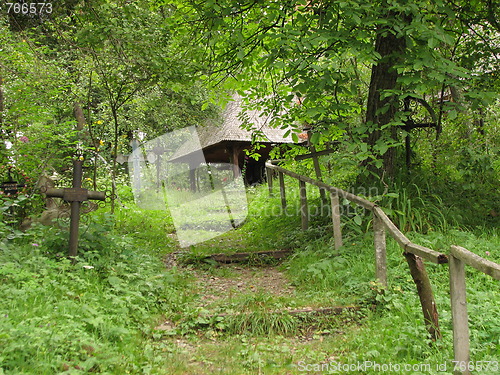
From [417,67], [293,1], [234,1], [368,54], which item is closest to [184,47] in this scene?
[234,1]

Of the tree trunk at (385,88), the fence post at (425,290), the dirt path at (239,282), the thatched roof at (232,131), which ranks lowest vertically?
the dirt path at (239,282)

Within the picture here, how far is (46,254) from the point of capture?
13.6 ft

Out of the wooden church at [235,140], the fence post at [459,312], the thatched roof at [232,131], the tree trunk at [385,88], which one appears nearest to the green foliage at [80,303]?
the fence post at [459,312]

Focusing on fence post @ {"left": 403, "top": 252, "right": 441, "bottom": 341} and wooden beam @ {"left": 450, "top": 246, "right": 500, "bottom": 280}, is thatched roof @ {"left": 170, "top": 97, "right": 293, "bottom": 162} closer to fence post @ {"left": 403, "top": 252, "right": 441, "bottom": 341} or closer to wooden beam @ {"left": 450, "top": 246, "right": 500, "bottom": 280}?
fence post @ {"left": 403, "top": 252, "right": 441, "bottom": 341}

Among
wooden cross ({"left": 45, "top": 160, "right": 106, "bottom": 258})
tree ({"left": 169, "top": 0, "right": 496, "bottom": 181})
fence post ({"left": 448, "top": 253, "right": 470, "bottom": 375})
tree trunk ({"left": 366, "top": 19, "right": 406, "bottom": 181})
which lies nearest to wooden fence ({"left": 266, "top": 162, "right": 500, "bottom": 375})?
fence post ({"left": 448, "top": 253, "right": 470, "bottom": 375})

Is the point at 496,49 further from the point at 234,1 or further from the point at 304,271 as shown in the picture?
the point at 304,271

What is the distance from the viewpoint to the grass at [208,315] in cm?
263

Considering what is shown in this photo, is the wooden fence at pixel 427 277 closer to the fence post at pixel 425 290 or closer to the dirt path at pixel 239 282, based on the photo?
the fence post at pixel 425 290

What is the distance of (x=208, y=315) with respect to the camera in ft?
12.6

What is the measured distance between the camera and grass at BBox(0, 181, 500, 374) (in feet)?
8.62

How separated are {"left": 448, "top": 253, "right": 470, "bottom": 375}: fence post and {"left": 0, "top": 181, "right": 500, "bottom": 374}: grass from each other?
24 cm

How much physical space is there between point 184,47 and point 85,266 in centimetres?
376

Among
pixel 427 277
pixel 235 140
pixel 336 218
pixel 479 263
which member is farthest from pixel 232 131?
pixel 479 263

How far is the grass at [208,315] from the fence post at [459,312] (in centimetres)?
24
